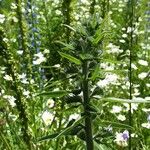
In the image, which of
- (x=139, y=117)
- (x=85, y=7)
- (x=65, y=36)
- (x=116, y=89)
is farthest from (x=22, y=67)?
(x=65, y=36)

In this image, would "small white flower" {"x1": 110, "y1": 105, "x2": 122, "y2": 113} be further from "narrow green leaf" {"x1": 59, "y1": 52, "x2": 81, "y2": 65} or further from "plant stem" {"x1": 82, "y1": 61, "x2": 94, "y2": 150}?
"narrow green leaf" {"x1": 59, "y1": 52, "x2": 81, "y2": 65}

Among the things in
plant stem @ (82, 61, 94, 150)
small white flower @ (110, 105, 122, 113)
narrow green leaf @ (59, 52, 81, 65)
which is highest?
narrow green leaf @ (59, 52, 81, 65)

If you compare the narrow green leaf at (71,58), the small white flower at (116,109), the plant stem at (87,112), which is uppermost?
the narrow green leaf at (71,58)

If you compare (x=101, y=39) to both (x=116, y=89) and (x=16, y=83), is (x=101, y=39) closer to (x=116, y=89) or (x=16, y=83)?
(x=16, y=83)

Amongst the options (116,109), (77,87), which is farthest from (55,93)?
(116,109)

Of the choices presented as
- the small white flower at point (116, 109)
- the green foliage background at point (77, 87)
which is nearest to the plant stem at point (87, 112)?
the green foliage background at point (77, 87)

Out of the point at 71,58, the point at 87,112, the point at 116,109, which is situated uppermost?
the point at 71,58

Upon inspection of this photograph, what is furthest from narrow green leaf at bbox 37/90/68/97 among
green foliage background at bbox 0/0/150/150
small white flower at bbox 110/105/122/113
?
small white flower at bbox 110/105/122/113

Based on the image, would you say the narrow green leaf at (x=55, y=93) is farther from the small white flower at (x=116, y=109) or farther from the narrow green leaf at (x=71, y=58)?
the small white flower at (x=116, y=109)

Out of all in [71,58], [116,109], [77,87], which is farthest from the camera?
[116,109]

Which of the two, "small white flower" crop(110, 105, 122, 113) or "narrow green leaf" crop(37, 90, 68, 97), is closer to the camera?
"narrow green leaf" crop(37, 90, 68, 97)

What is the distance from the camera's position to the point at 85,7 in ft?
20.8

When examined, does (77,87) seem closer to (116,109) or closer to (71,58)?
(71,58)

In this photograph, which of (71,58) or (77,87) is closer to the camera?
(71,58)
